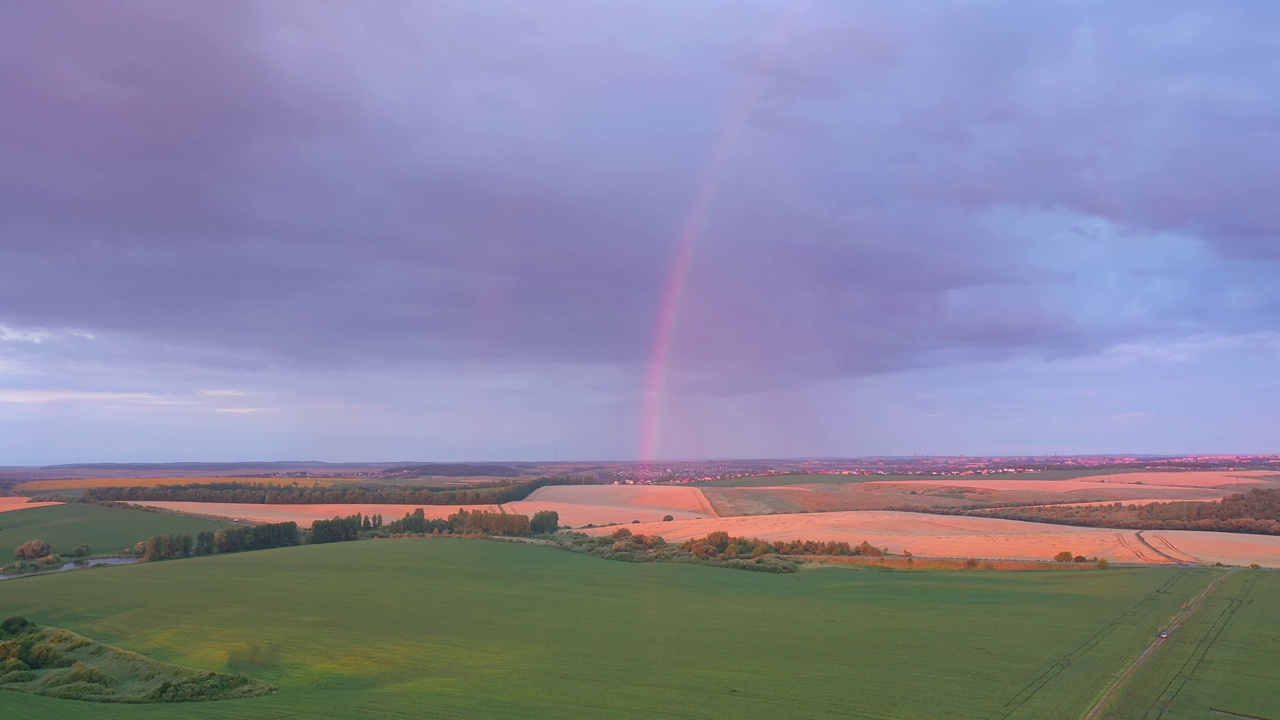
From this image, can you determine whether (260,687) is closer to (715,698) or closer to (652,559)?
(715,698)

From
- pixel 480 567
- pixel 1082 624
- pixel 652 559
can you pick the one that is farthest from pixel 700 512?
pixel 1082 624

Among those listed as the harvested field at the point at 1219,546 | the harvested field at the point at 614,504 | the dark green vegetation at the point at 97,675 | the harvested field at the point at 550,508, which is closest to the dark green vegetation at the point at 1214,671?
the harvested field at the point at 1219,546

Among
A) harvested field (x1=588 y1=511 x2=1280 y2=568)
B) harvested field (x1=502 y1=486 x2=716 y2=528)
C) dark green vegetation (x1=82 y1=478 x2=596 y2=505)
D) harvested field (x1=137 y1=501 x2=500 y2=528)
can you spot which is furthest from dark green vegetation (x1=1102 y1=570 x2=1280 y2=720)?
dark green vegetation (x1=82 y1=478 x2=596 y2=505)

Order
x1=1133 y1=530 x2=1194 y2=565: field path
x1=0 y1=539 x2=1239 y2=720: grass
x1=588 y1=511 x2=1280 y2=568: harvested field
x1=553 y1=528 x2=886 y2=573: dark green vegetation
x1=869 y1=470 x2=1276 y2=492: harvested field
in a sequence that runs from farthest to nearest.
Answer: x1=869 y1=470 x2=1276 y2=492: harvested field < x1=588 y1=511 x2=1280 y2=568: harvested field < x1=553 y1=528 x2=886 y2=573: dark green vegetation < x1=1133 y1=530 x2=1194 y2=565: field path < x1=0 y1=539 x2=1239 y2=720: grass

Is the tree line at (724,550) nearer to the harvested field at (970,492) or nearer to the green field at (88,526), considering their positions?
the harvested field at (970,492)

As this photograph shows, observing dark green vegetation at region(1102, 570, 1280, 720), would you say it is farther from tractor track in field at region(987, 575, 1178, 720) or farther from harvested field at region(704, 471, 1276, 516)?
harvested field at region(704, 471, 1276, 516)
